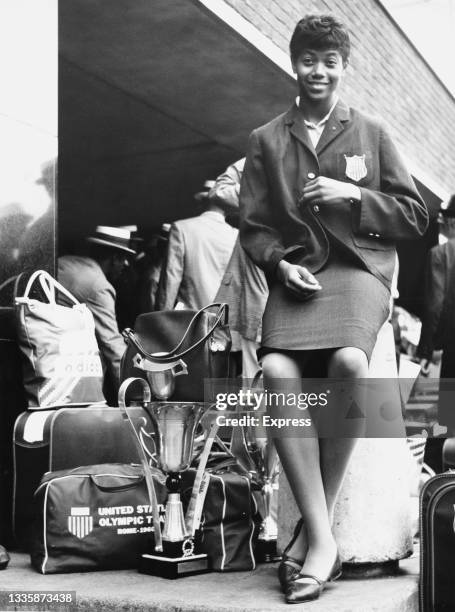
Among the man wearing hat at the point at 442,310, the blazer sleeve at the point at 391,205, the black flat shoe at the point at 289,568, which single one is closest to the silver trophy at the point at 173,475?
the black flat shoe at the point at 289,568

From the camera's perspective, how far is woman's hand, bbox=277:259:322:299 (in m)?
2.57

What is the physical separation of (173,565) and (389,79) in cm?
695

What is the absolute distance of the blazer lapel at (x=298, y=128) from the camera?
2.71m

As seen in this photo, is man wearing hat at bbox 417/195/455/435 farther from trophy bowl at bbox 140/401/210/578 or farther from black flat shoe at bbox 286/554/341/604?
black flat shoe at bbox 286/554/341/604

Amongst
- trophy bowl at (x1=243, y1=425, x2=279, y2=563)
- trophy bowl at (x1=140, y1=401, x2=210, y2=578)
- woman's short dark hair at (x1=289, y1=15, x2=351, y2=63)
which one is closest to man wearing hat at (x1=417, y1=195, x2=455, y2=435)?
trophy bowl at (x1=243, y1=425, x2=279, y2=563)

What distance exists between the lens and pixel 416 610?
2600mm

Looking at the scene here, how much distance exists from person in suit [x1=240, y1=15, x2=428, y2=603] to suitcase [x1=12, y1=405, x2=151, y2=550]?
1.03 m

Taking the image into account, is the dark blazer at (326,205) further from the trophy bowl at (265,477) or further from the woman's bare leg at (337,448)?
the trophy bowl at (265,477)

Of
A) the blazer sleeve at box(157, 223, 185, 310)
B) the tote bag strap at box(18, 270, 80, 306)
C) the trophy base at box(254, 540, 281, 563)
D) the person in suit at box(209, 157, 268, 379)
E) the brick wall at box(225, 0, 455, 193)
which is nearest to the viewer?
the trophy base at box(254, 540, 281, 563)

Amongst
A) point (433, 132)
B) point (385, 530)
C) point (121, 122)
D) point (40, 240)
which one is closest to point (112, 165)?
point (121, 122)

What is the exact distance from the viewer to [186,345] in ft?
9.44

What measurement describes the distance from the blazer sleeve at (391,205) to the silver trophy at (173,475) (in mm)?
825

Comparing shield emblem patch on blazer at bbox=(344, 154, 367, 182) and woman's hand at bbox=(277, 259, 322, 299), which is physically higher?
shield emblem patch on blazer at bbox=(344, 154, 367, 182)

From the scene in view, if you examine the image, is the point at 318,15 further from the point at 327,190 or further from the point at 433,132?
the point at 433,132
